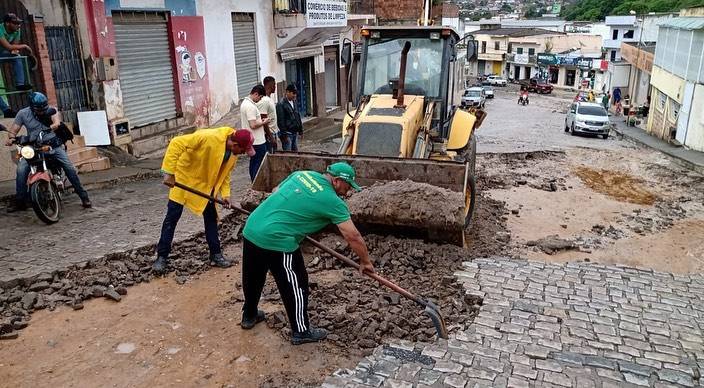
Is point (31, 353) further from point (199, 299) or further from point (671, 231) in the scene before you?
point (671, 231)

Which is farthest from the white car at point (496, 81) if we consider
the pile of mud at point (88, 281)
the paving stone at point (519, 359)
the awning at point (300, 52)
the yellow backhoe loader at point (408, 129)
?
the paving stone at point (519, 359)

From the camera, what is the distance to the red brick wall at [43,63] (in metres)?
8.80

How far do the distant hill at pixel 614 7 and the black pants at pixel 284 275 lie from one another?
52.4 metres

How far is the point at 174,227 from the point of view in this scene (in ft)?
19.1

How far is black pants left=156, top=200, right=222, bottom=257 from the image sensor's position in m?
5.80

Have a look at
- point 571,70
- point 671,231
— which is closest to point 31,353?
point 671,231

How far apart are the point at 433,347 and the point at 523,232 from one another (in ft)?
14.9

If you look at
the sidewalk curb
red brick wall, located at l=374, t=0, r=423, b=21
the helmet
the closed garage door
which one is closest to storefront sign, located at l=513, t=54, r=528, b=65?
red brick wall, located at l=374, t=0, r=423, b=21

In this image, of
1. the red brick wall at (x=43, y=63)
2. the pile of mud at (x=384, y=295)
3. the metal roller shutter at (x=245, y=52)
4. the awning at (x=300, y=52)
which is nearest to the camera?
the pile of mud at (x=384, y=295)

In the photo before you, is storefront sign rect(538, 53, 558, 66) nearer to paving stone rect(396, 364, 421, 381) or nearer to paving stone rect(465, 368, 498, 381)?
paving stone rect(465, 368, 498, 381)

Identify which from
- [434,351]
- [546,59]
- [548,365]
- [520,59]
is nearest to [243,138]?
[434,351]

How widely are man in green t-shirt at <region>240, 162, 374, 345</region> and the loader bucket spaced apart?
1715 millimetres

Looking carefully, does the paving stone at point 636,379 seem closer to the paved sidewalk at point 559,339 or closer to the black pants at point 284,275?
the paved sidewalk at point 559,339

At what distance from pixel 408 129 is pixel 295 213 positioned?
129 inches
